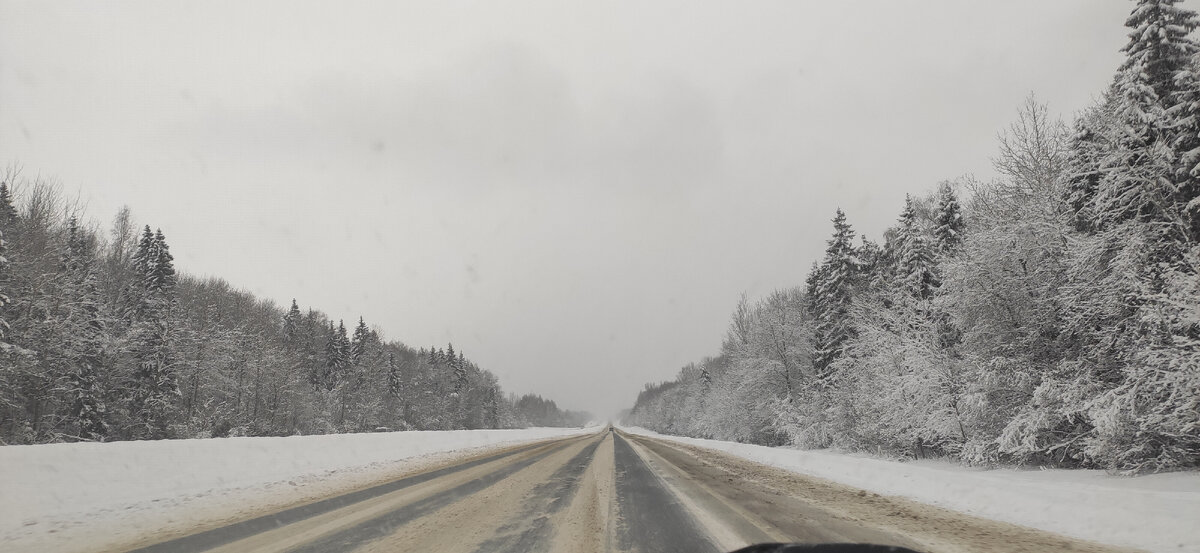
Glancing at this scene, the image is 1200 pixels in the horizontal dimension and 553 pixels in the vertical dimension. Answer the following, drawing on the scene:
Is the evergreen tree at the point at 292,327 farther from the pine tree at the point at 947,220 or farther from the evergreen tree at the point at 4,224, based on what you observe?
the pine tree at the point at 947,220

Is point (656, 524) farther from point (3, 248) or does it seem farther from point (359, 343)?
point (359, 343)

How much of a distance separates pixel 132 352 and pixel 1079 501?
123 ft

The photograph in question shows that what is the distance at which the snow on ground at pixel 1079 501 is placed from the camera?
5258 millimetres

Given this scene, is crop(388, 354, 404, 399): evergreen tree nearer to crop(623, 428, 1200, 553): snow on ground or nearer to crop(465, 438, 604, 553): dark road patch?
crop(465, 438, 604, 553): dark road patch

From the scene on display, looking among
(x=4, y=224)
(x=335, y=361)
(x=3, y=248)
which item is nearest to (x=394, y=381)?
(x=335, y=361)

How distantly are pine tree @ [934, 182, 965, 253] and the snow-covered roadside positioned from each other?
22186 mm

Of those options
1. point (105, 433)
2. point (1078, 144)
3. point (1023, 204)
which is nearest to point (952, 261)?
point (1023, 204)

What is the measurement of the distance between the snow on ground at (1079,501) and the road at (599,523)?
0.55 m

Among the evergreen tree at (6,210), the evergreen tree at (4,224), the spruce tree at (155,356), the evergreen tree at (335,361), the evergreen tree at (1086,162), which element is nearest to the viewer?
the evergreen tree at (1086,162)

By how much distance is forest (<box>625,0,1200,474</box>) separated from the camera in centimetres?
1063

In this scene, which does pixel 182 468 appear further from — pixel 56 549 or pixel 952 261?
pixel 952 261

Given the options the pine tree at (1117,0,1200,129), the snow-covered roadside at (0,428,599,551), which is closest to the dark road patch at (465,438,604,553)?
the snow-covered roadside at (0,428,599,551)

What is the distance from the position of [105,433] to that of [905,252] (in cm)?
3832

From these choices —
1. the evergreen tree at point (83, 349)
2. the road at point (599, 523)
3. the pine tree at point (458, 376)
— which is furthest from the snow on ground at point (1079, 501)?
the pine tree at point (458, 376)
